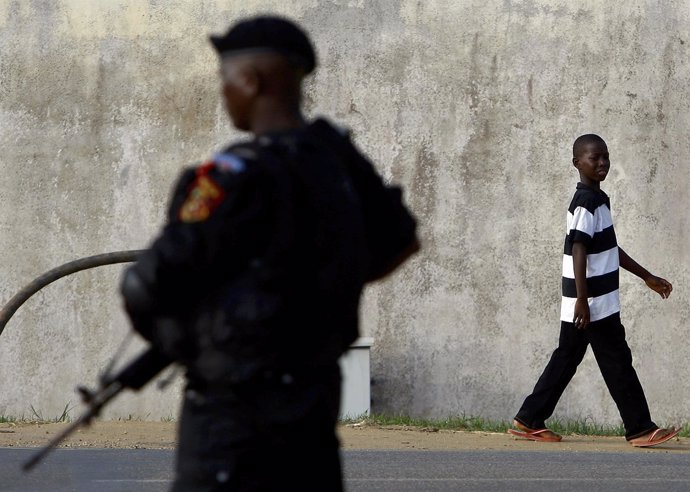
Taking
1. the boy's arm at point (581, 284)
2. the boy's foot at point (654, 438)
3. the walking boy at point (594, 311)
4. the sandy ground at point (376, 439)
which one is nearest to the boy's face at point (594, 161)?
the walking boy at point (594, 311)

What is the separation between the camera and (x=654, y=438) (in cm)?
798

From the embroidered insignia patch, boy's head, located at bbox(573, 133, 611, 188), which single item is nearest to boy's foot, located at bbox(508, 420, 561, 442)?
boy's head, located at bbox(573, 133, 611, 188)

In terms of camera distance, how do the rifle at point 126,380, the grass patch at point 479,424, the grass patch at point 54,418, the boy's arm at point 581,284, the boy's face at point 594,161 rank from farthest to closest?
the grass patch at point 54,418
the grass patch at point 479,424
the boy's face at point 594,161
the boy's arm at point 581,284
the rifle at point 126,380

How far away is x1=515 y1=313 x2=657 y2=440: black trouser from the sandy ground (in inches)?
8.3

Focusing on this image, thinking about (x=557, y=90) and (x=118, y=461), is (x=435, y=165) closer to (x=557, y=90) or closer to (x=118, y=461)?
(x=557, y=90)

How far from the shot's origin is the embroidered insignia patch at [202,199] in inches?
107

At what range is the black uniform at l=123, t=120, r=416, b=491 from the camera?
2.71 m

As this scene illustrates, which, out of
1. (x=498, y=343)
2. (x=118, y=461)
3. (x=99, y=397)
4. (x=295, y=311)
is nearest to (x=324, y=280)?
(x=295, y=311)

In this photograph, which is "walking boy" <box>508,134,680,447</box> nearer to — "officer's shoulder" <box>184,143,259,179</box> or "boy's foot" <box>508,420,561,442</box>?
"boy's foot" <box>508,420,561,442</box>

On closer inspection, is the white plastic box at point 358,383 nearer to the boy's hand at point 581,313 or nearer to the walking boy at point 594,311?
the walking boy at point 594,311

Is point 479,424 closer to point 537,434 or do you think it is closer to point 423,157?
point 537,434

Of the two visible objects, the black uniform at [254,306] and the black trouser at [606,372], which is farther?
the black trouser at [606,372]

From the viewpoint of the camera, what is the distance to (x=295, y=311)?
9.06ft

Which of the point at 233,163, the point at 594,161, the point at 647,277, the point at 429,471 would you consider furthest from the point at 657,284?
the point at 233,163
